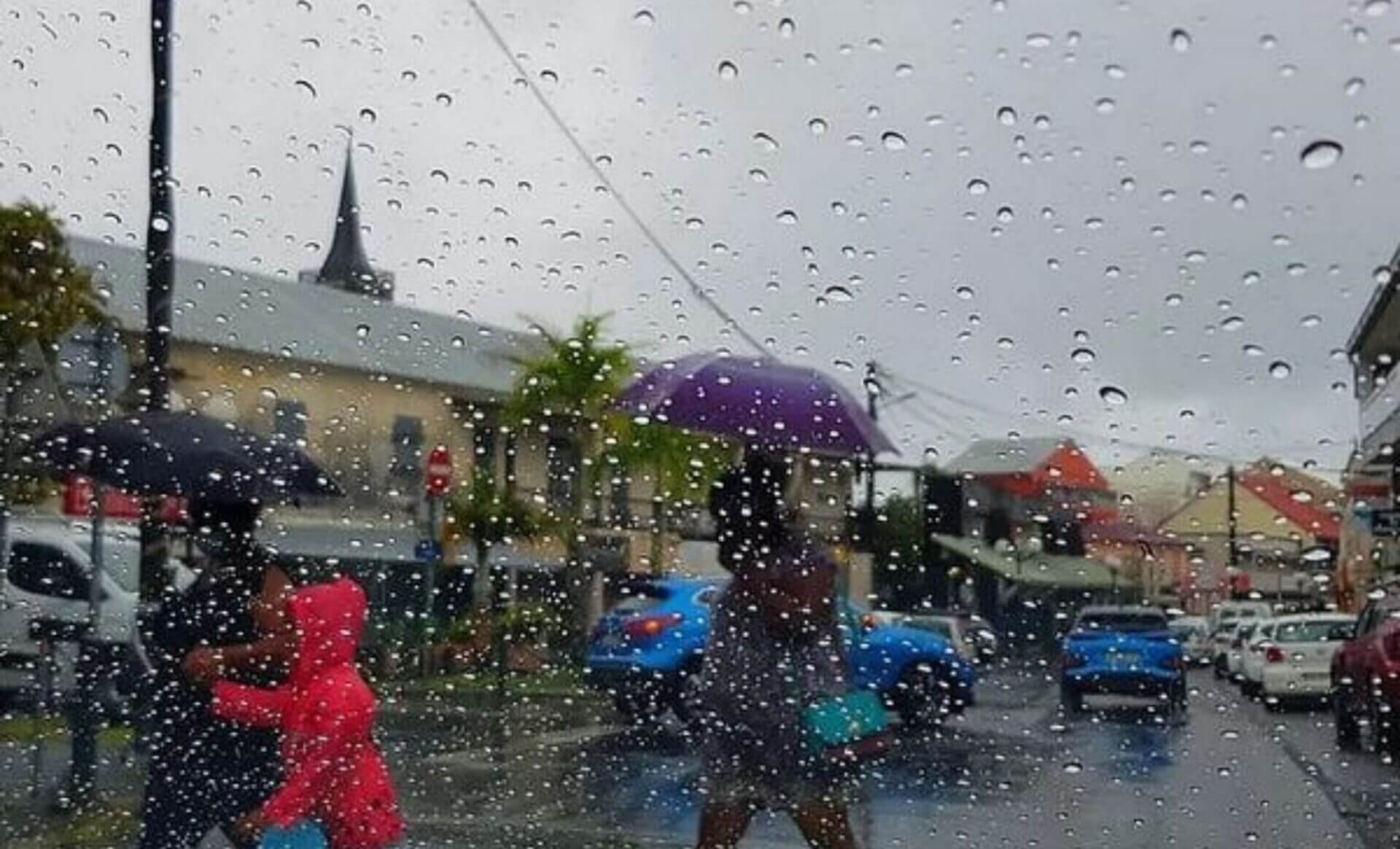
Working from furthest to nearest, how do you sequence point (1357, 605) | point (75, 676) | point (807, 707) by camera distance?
point (75, 676), point (1357, 605), point (807, 707)

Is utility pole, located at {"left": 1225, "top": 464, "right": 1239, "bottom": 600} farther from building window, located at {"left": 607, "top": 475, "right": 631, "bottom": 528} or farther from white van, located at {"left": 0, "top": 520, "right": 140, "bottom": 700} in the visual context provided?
white van, located at {"left": 0, "top": 520, "right": 140, "bottom": 700}

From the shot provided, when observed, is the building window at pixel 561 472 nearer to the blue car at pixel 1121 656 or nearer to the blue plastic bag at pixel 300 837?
the blue plastic bag at pixel 300 837

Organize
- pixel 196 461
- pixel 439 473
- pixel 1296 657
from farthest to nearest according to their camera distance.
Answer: pixel 1296 657, pixel 439 473, pixel 196 461

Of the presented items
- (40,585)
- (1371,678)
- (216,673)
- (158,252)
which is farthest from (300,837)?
(1371,678)

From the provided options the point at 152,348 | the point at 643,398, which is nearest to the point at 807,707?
the point at 643,398

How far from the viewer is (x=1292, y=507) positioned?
4230 mm

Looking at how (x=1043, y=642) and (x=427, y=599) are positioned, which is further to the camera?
(x=427, y=599)

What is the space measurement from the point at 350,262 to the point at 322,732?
120 cm

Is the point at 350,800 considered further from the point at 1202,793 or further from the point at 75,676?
the point at 1202,793

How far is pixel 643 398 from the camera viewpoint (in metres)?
4.52

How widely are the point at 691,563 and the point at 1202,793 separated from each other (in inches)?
80.9

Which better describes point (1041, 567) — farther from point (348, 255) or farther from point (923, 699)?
point (348, 255)

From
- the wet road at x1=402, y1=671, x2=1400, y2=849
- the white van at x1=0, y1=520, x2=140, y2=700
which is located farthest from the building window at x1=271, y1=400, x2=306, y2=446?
the wet road at x1=402, y1=671, x2=1400, y2=849

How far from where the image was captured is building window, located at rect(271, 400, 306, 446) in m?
5.20
